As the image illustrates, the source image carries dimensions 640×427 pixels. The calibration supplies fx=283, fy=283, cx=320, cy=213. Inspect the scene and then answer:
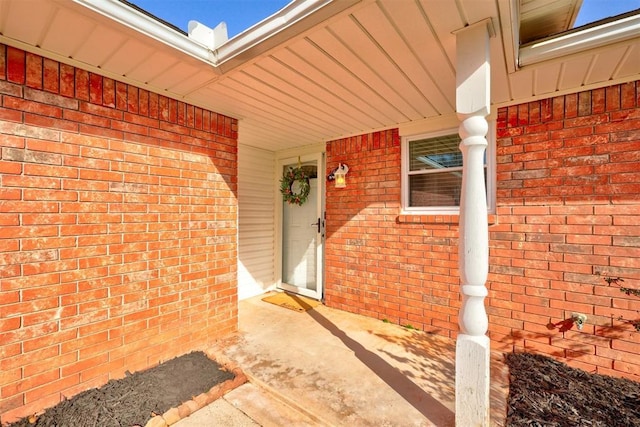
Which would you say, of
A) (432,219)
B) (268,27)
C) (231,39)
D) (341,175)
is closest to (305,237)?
(341,175)

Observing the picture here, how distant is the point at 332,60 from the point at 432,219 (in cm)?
209

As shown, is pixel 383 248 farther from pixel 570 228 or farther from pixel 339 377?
pixel 570 228

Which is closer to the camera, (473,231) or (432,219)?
(473,231)

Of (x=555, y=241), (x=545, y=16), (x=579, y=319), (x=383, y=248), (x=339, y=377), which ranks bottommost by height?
(x=339, y=377)

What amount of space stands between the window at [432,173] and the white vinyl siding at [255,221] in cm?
238

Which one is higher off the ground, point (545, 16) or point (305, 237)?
point (545, 16)

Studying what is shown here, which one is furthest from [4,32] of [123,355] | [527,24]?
[527,24]

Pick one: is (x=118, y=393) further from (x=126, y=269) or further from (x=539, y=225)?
(x=539, y=225)

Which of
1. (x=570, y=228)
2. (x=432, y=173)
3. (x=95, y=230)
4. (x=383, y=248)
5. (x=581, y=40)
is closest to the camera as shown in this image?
(x=581, y=40)

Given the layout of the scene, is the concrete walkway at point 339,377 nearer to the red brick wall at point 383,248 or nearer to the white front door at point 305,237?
the red brick wall at point 383,248

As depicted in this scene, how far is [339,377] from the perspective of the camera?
240 centimetres

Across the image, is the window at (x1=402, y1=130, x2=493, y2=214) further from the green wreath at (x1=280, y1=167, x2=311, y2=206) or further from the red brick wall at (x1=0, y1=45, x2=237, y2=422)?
the red brick wall at (x1=0, y1=45, x2=237, y2=422)

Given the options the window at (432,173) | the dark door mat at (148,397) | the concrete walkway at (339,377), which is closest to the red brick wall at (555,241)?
the window at (432,173)

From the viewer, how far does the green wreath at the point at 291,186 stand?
4.62m
